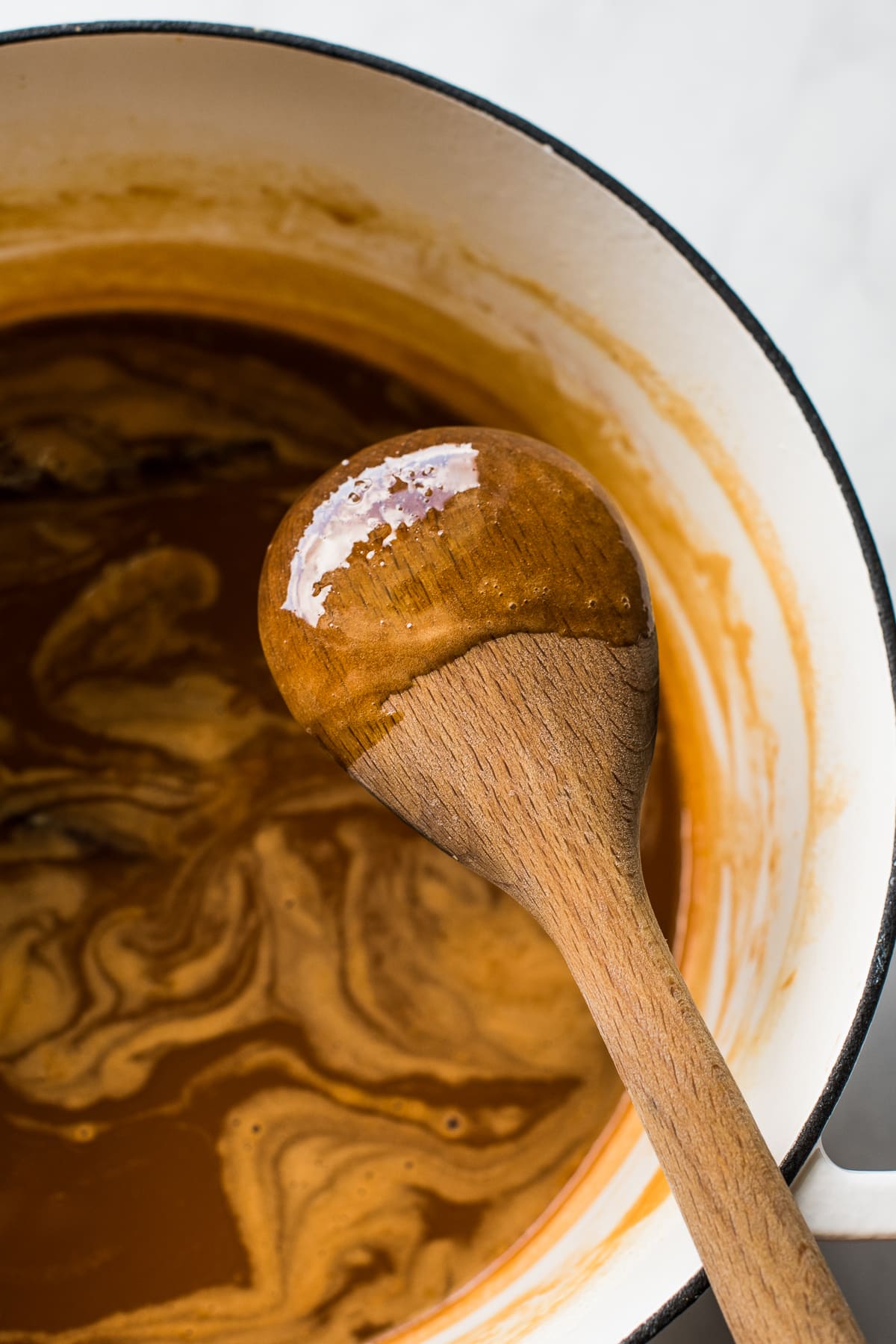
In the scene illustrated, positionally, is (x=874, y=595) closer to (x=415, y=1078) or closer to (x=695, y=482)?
(x=695, y=482)

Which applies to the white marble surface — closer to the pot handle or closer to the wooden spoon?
the pot handle

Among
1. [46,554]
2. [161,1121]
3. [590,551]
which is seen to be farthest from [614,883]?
[46,554]

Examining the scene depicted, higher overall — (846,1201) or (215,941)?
(215,941)

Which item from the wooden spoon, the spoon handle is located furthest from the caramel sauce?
the spoon handle

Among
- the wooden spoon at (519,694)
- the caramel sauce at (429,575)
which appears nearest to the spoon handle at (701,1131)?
the wooden spoon at (519,694)

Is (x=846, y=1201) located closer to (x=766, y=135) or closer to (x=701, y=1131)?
(x=701, y=1131)

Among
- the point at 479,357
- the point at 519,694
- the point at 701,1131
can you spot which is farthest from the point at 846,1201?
the point at 479,357
